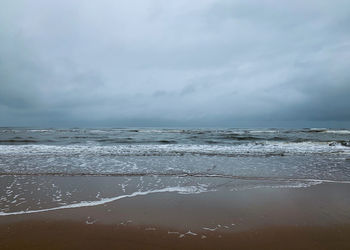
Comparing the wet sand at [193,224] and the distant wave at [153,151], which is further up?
the distant wave at [153,151]

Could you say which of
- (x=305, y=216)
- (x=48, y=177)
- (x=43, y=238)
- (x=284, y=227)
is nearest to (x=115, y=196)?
(x=43, y=238)

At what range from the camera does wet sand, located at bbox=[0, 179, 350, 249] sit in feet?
11.2

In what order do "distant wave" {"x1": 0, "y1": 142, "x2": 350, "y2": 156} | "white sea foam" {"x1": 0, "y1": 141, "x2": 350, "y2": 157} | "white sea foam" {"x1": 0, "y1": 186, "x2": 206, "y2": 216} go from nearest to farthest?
"white sea foam" {"x1": 0, "y1": 186, "x2": 206, "y2": 216} < "distant wave" {"x1": 0, "y1": 142, "x2": 350, "y2": 156} < "white sea foam" {"x1": 0, "y1": 141, "x2": 350, "y2": 157}

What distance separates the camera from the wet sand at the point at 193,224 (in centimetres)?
340

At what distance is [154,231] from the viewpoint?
12.5 feet

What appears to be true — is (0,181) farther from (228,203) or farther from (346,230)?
(346,230)

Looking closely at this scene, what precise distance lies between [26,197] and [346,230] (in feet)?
25.0

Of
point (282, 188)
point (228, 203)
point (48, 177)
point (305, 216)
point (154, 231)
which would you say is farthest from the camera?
point (48, 177)

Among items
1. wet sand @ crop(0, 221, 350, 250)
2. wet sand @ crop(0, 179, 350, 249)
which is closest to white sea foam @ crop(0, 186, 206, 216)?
wet sand @ crop(0, 179, 350, 249)

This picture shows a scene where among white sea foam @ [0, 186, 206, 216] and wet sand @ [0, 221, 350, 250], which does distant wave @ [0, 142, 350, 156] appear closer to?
white sea foam @ [0, 186, 206, 216]

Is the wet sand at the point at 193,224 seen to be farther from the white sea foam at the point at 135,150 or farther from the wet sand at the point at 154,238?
the white sea foam at the point at 135,150

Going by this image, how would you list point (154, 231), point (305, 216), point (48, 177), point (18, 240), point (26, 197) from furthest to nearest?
point (48, 177), point (26, 197), point (305, 216), point (154, 231), point (18, 240)

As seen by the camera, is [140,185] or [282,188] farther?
[140,185]

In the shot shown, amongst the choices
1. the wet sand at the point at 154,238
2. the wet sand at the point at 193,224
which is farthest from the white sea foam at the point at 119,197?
the wet sand at the point at 154,238
